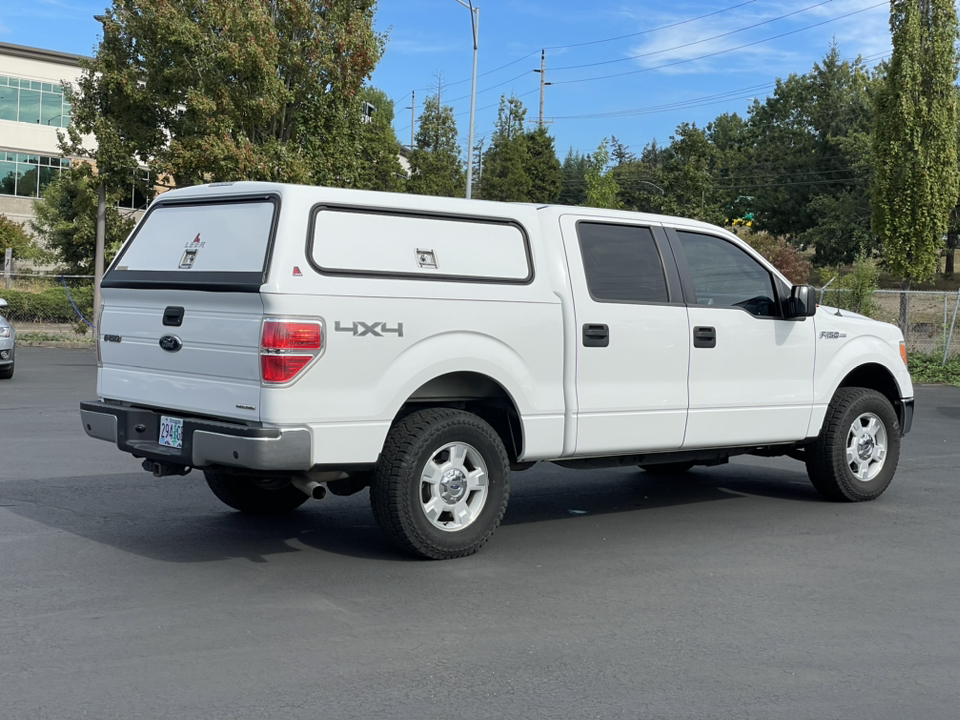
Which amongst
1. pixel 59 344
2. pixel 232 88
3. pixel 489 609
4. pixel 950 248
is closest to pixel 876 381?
pixel 489 609

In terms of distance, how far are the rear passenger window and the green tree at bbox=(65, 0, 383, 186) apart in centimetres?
1894

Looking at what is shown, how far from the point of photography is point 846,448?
8.63 metres

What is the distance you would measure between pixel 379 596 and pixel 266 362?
4.34 feet

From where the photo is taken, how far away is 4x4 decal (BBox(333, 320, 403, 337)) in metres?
5.98

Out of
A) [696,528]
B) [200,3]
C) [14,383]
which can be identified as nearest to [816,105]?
[200,3]

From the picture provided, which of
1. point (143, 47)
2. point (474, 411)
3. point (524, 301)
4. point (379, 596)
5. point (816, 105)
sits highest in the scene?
point (816, 105)

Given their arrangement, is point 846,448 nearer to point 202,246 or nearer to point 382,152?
point 202,246

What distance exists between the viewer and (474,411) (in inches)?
280

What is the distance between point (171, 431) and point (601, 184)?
103ft

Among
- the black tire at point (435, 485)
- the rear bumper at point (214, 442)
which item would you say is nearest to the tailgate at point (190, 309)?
the rear bumper at point (214, 442)

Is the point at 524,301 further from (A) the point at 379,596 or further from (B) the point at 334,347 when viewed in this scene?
(A) the point at 379,596

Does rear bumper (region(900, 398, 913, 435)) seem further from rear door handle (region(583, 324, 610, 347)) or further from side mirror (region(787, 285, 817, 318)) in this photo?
rear door handle (region(583, 324, 610, 347))

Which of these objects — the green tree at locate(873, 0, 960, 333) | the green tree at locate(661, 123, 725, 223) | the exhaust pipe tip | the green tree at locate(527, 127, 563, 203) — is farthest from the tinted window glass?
the green tree at locate(527, 127, 563, 203)

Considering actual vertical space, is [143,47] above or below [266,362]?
above
